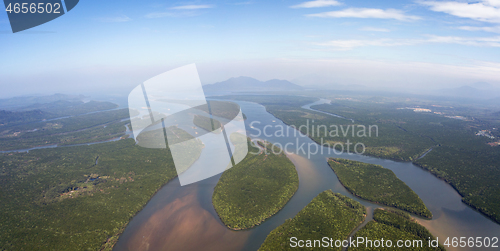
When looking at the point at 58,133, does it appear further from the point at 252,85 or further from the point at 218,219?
the point at 252,85

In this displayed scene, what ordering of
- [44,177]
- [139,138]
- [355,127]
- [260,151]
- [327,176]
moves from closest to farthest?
[44,177] < [327,176] < [260,151] < [139,138] < [355,127]

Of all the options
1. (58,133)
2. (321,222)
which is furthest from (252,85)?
(321,222)

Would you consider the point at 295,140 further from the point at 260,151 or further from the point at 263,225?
the point at 263,225

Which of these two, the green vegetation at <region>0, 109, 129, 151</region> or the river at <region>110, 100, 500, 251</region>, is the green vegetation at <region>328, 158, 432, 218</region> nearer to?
the river at <region>110, 100, 500, 251</region>

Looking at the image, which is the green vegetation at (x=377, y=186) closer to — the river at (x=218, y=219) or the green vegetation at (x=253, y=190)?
the river at (x=218, y=219)

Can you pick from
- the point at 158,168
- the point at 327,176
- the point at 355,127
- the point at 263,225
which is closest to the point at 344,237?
the point at 263,225

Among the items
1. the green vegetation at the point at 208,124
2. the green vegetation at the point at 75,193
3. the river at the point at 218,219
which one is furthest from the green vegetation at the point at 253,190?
the green vegetation at the point at 208,124
